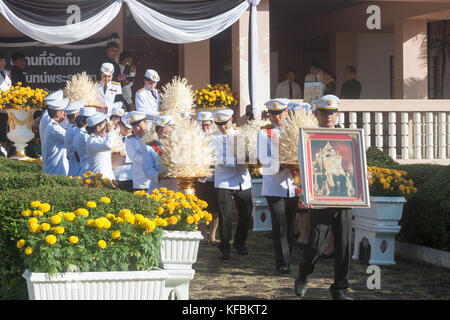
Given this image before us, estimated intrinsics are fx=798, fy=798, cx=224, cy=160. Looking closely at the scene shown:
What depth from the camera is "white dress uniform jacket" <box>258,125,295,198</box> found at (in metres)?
8.33

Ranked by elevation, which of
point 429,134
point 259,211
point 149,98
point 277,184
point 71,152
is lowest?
point 259,211

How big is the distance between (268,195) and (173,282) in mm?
2590

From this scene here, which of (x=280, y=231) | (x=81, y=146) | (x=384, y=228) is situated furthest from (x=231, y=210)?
(x=81, y=146)

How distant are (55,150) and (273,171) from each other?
325 cm

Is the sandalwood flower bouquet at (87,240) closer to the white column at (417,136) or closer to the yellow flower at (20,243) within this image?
the yellow flower at (20,243)

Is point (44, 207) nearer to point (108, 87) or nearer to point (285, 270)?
point (285, 270)

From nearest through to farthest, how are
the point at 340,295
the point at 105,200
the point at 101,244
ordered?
the point at 101,244
the point at 105,200
the point at 340,295

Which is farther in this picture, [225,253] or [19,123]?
[19,123]

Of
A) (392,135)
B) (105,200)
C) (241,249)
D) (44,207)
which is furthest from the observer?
(392,135)

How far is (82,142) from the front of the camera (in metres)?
9.64

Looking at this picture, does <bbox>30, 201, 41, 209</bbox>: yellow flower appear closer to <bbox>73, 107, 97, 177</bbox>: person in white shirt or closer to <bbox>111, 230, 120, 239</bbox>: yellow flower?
<bbox>111, 230, 120, 239</bbox>: yellow flower

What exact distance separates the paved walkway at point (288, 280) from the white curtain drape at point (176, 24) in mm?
4095

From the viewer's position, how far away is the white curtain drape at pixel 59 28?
11.8m

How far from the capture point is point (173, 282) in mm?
6348
